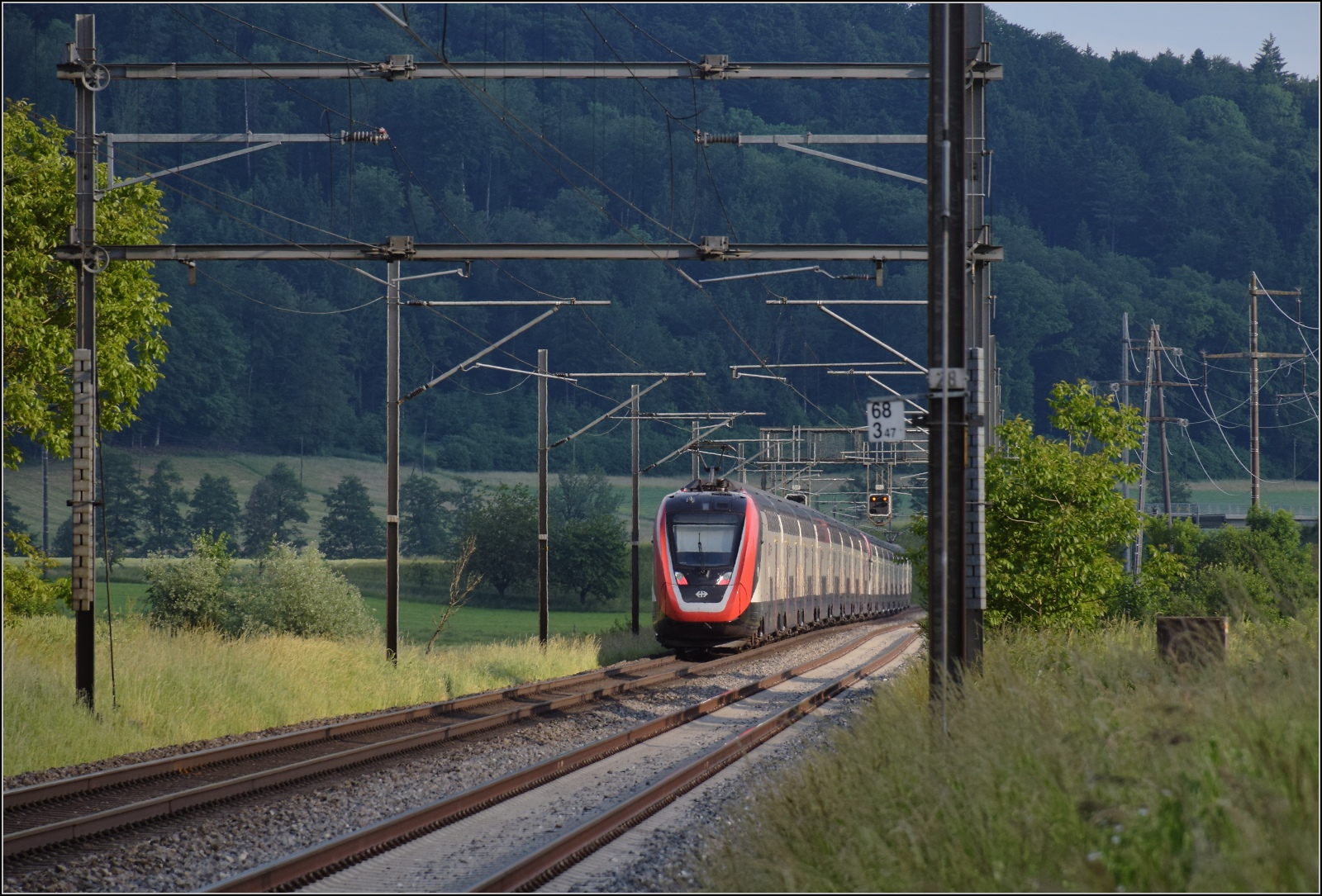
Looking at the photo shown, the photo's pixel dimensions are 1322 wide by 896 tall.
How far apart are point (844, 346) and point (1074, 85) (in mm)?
54659

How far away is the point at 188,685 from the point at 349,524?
3582 inches

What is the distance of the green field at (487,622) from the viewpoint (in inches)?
2269

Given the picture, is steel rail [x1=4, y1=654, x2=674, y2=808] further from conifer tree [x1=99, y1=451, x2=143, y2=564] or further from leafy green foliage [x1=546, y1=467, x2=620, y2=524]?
leafy green foliage [x1=546, y1=467, x2=620, y2=524]

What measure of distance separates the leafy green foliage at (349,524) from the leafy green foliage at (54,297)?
84.2 metres

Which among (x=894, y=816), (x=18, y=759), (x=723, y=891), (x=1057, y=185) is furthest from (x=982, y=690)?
(x=1057, y=185)

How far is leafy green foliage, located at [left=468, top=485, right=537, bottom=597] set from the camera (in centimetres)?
8150

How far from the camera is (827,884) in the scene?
728 centimetres

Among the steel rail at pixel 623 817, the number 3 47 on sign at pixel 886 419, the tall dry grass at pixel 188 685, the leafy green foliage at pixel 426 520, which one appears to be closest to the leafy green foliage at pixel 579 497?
the leafy green foliage at pixel 426 520

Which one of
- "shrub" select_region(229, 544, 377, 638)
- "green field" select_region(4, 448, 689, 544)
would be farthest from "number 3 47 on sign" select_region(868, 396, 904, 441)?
"green field" select_region(4, 448, 689, 544)

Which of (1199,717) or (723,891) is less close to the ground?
(1199,717)

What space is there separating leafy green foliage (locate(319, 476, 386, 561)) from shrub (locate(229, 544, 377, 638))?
7480cm

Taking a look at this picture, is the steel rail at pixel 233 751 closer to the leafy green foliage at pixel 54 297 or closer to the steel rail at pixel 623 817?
the steel rail at pixel 623 817

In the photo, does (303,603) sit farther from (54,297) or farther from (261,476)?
(261,476)

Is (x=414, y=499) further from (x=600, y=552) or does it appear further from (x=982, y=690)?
(x=982, y=690)
